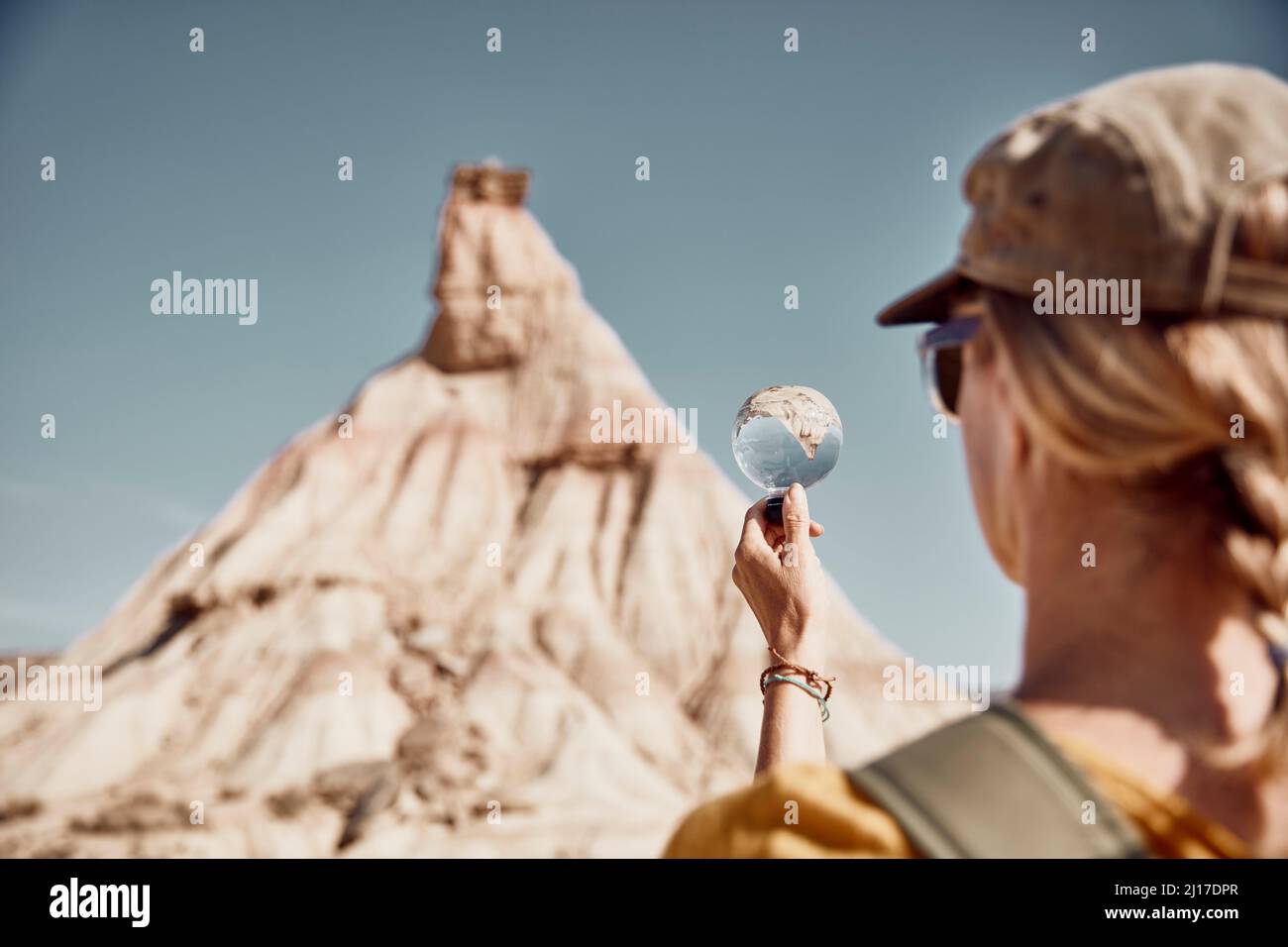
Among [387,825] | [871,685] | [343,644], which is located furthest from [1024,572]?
[871,685]

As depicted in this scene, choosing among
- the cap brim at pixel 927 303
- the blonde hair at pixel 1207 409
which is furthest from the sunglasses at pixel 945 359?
the blonde hair at pixel 1207 409

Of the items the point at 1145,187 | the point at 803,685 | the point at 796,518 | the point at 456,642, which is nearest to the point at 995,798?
the point at 1145,187

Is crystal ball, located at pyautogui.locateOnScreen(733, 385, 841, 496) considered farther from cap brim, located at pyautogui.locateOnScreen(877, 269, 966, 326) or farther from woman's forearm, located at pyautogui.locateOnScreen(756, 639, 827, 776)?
cap brim, located at pyautogui.locateOnScreen(877, 269, 966, 326)

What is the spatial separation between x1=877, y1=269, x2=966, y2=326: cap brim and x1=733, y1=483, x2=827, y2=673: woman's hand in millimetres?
534

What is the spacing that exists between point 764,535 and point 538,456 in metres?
33.9

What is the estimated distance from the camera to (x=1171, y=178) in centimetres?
126

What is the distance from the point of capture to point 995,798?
1.17 metres

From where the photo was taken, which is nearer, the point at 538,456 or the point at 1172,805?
the point at 1172,805

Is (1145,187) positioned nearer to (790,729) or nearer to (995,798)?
(995,798)

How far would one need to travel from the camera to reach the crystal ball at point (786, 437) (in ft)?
9.43

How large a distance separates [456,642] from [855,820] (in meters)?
29.7

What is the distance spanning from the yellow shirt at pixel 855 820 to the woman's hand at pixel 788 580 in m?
0.70

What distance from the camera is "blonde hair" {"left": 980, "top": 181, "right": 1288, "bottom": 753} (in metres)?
1.23
